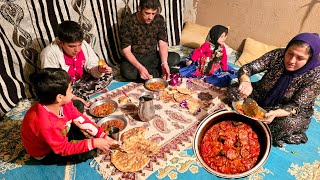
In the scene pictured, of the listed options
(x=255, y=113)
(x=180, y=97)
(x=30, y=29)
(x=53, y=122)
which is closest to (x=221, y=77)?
(x=180, y=97)

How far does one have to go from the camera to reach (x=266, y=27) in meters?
3.41

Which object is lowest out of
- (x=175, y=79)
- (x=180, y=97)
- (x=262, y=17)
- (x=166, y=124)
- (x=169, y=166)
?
(x=169, y=166)

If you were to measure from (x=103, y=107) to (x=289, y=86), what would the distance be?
5.68ft

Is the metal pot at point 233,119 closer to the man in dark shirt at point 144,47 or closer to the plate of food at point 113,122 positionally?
the plate of food at point 113,122

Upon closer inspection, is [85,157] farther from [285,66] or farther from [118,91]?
[285,66]

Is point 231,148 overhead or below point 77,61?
below

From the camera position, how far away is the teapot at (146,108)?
223cm

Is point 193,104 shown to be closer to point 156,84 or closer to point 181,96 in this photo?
point 181,96

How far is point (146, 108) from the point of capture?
2.26m

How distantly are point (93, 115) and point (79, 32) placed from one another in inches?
31.1

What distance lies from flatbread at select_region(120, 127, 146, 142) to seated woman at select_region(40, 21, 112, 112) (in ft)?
1.72

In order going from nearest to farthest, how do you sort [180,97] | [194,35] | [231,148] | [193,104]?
[231,148] → [193,104] → [180,97] → [194,35]

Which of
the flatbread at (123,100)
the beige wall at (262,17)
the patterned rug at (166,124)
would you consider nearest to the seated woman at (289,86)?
the patterned rug at (166,124)

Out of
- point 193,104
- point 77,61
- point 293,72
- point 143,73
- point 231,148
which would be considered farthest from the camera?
point 143,73
